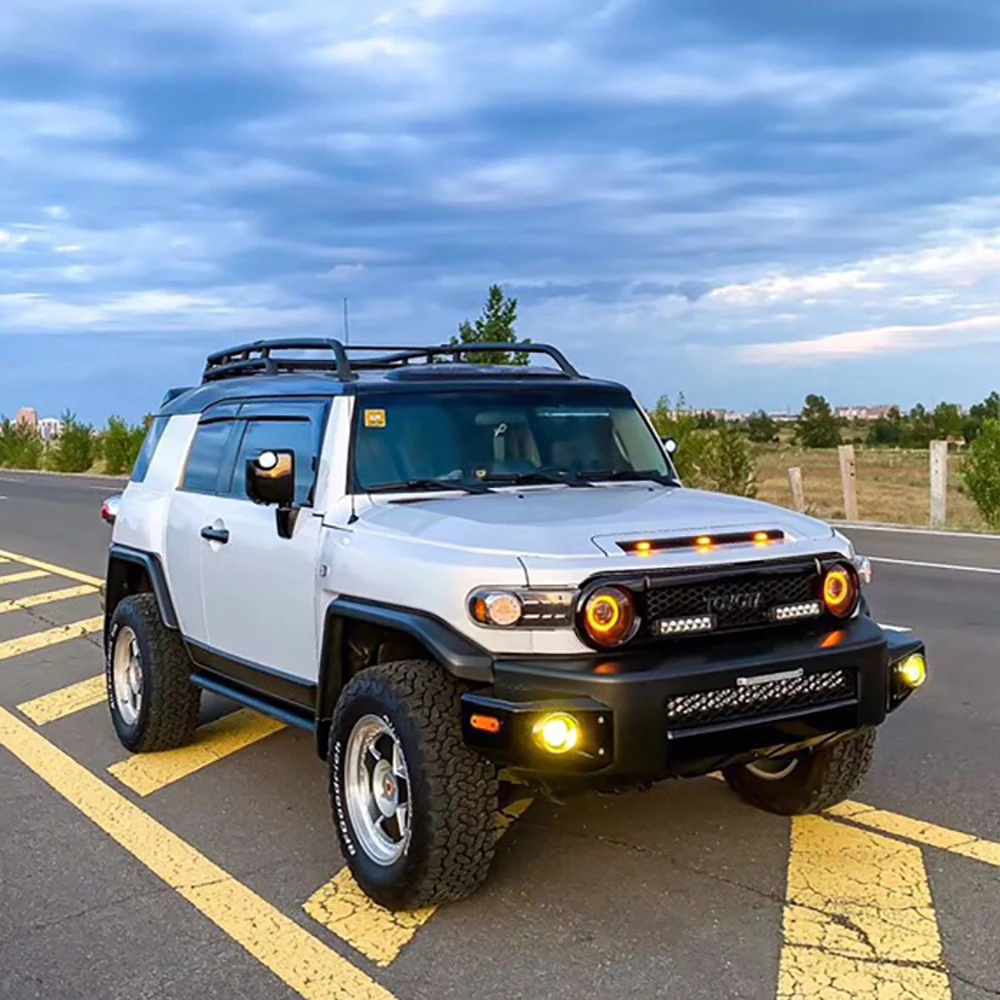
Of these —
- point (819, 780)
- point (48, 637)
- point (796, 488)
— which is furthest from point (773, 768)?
point (796, 488)

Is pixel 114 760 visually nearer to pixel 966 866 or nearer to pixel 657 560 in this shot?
pixel 657 560

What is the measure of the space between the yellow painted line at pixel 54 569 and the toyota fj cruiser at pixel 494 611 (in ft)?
25.1

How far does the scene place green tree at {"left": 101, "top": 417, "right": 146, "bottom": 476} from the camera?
140 feet

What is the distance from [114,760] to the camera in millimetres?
6340

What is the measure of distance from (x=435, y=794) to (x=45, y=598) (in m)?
9.02

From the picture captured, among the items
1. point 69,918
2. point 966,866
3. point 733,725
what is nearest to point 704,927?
point 733,725

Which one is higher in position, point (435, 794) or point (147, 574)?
point (147, 574)

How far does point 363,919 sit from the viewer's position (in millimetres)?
4242

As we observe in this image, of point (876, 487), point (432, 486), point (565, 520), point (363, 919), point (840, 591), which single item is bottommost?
point (876, 487)

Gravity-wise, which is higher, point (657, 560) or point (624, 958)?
point (657, 560)

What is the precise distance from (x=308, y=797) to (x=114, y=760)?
4.33ft

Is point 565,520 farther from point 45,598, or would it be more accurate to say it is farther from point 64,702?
point 45,598

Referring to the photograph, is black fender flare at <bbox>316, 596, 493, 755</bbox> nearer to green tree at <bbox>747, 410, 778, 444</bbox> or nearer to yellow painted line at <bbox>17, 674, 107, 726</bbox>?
yellow painted line at <bbox>17, 674, 107, 726</bbox>

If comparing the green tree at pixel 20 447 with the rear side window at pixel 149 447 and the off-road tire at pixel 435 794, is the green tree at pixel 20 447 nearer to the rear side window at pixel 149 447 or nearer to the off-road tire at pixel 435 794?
the rear side window at pixel 149 447
